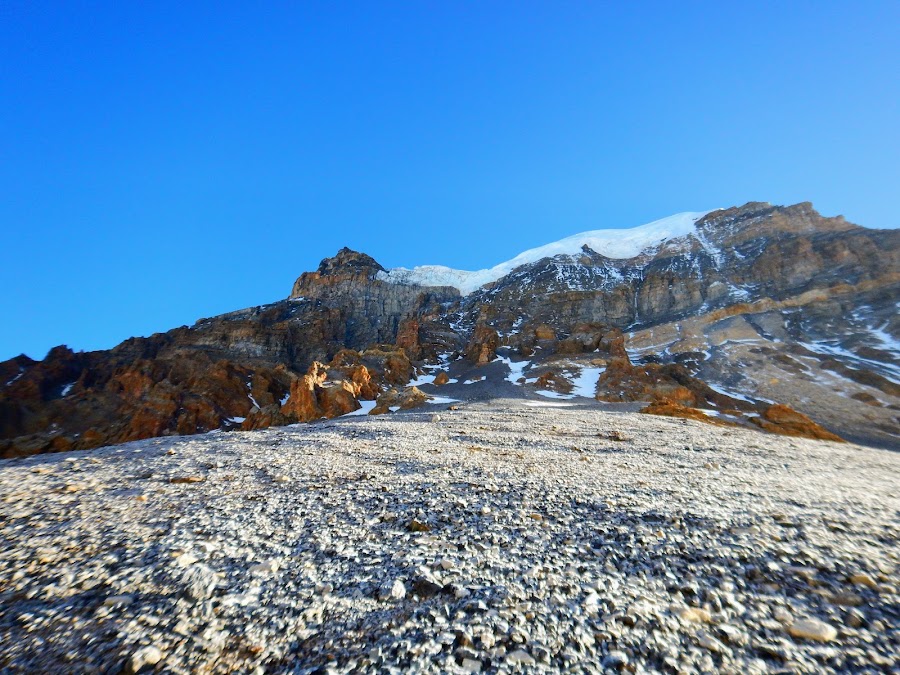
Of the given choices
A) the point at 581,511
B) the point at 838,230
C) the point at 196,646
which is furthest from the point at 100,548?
the point at 838,230

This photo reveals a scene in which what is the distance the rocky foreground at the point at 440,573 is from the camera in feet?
14.6

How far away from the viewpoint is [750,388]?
72.2 m

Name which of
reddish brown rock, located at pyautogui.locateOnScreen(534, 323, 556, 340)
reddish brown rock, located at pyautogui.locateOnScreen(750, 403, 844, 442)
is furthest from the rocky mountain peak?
reddish brown rock, located at pyautogui.locateOnScreen(750, 403, 844, 442)

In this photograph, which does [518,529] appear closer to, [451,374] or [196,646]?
[196,646]

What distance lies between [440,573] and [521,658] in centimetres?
209

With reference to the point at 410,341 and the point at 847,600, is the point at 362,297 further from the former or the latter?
the point at 847,600

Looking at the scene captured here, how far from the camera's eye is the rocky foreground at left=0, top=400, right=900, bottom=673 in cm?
445

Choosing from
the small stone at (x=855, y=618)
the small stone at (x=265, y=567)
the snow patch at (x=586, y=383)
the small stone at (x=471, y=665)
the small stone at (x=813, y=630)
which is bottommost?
the snow patch at (x=586, y=383)

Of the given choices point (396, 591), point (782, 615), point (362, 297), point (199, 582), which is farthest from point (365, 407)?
point (362, 297)

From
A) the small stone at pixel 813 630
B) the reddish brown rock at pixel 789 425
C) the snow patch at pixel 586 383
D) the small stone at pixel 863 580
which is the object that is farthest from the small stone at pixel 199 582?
the snow patch at pixel 586 383

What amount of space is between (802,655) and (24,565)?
10.6 metres

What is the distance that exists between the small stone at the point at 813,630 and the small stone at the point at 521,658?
3052 mm

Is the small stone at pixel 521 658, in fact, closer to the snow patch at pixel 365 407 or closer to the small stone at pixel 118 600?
the small stone at pixel 118 600

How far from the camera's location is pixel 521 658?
4328 mm
